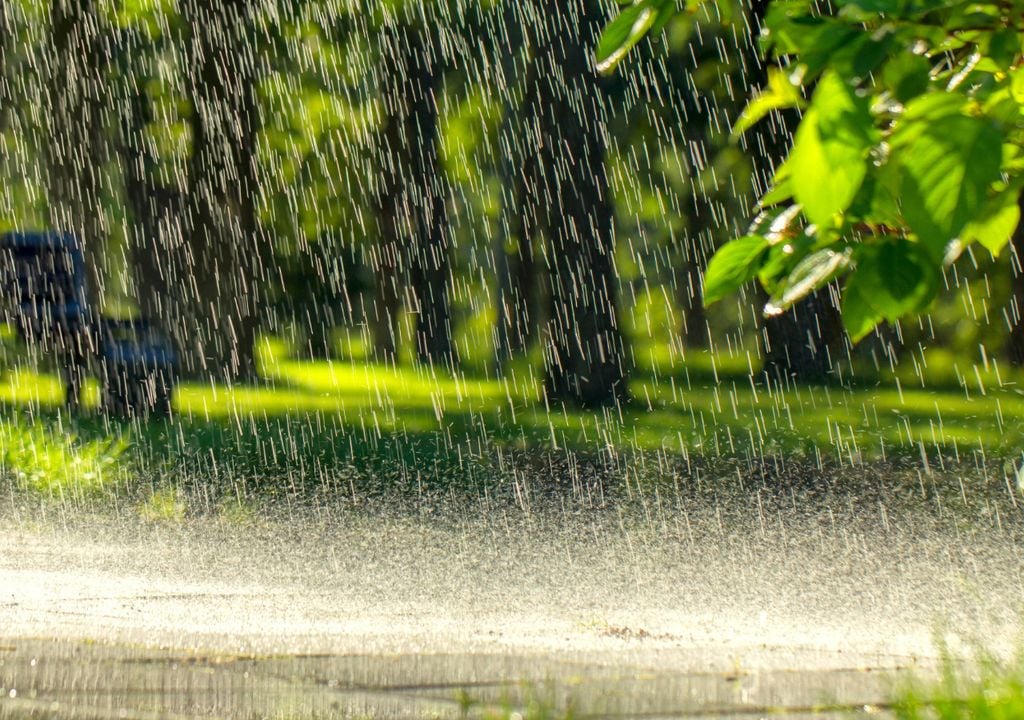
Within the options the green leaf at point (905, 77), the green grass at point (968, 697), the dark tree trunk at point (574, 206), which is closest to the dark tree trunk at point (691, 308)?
the dark tree trunk at point (574, 206)

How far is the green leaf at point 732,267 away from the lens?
1.84m

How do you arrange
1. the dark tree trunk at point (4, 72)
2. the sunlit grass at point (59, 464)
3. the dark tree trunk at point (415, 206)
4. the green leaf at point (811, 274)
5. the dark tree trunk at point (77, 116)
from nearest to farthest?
the green leaf at point (811, 274), the sunlit grass at point (59, 464), the dark tree trunk at point (77, 116), the dark tree trunk at point (4, 72), the dark tree trunk at point (415, 206)

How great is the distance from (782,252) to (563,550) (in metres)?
5.35


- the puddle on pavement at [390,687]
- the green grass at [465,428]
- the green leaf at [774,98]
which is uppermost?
the green leaf at [774,98]

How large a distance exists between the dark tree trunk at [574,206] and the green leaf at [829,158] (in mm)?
11436

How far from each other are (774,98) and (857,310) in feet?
1.55

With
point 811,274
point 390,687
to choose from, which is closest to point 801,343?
point 390,687

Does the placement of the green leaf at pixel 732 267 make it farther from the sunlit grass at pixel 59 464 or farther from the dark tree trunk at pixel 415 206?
the dark tree trunk at pixel 415 206

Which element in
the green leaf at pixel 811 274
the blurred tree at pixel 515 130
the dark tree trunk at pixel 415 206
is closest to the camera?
the green leaf at pixel 811 274

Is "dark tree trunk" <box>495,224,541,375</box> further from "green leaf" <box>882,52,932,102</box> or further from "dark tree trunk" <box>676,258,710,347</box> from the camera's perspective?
"green leaf" <box>882,52,932,102</box>

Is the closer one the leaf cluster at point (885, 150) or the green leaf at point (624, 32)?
the leaf cluster at point (885, 150)

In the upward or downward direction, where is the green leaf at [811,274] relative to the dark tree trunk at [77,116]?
upward

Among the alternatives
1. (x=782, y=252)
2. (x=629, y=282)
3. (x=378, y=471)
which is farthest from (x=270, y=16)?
(x=629, y=282)

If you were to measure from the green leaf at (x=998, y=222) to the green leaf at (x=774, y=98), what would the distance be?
280mm
